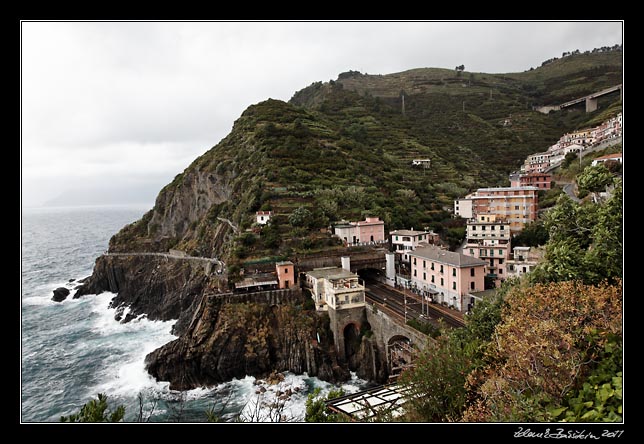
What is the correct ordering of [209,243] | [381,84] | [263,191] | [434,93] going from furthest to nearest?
[381,84] → [434,93] → [209,243] → [263,191]

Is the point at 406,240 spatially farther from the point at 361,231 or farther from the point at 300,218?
the point at 300,218

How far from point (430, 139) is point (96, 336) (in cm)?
7504

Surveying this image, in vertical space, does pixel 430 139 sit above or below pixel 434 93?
below

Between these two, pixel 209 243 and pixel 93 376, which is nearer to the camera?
pixel 93 376

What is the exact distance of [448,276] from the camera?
28188 millimetres

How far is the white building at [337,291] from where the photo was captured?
28000 millimetres

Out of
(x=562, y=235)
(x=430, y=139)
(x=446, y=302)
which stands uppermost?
(x=430, y=139)

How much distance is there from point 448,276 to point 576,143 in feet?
156

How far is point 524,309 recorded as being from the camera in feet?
29.3

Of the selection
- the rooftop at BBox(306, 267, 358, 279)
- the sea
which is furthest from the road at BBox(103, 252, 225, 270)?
the rooftop at BBox(306, 267, 358, 279)

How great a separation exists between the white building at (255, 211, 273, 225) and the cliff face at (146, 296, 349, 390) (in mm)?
13002

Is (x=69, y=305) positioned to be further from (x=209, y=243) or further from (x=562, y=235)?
(x=562, y=235)

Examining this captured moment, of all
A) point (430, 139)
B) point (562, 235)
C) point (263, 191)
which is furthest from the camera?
point (430, 139)

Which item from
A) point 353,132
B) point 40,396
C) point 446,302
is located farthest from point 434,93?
point 40,396
